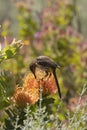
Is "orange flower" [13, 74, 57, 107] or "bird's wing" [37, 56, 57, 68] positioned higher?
"bird's wing" [37, 56, 57, 68]

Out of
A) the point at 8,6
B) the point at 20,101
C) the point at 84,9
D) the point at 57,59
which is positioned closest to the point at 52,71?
the point at 20,101

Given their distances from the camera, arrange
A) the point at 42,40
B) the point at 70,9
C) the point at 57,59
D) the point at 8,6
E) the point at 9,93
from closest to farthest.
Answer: the point at 9,93
the point at 57,59
the point at 42,40
the point at 70,9
the point at 8,6

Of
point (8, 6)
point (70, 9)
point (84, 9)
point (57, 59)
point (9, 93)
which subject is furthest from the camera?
point (8, 6)

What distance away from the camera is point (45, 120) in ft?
8.47

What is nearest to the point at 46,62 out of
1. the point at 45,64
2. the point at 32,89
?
the point at 45,64

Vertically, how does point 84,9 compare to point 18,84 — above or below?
above

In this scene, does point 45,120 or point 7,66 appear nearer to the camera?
point 45,120

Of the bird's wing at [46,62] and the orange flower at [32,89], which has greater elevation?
the bird's wing at [46,62]


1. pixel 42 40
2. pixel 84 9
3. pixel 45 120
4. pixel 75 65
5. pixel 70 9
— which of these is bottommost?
pixel 45 120

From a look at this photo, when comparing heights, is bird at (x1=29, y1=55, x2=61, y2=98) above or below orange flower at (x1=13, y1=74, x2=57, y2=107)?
above

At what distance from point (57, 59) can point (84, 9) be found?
402 centimetres

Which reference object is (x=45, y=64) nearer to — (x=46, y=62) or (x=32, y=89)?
(x=46, y=62)

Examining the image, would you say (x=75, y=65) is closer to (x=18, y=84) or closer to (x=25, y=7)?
(x=25, y=7)

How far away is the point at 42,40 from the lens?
6.41 meters
